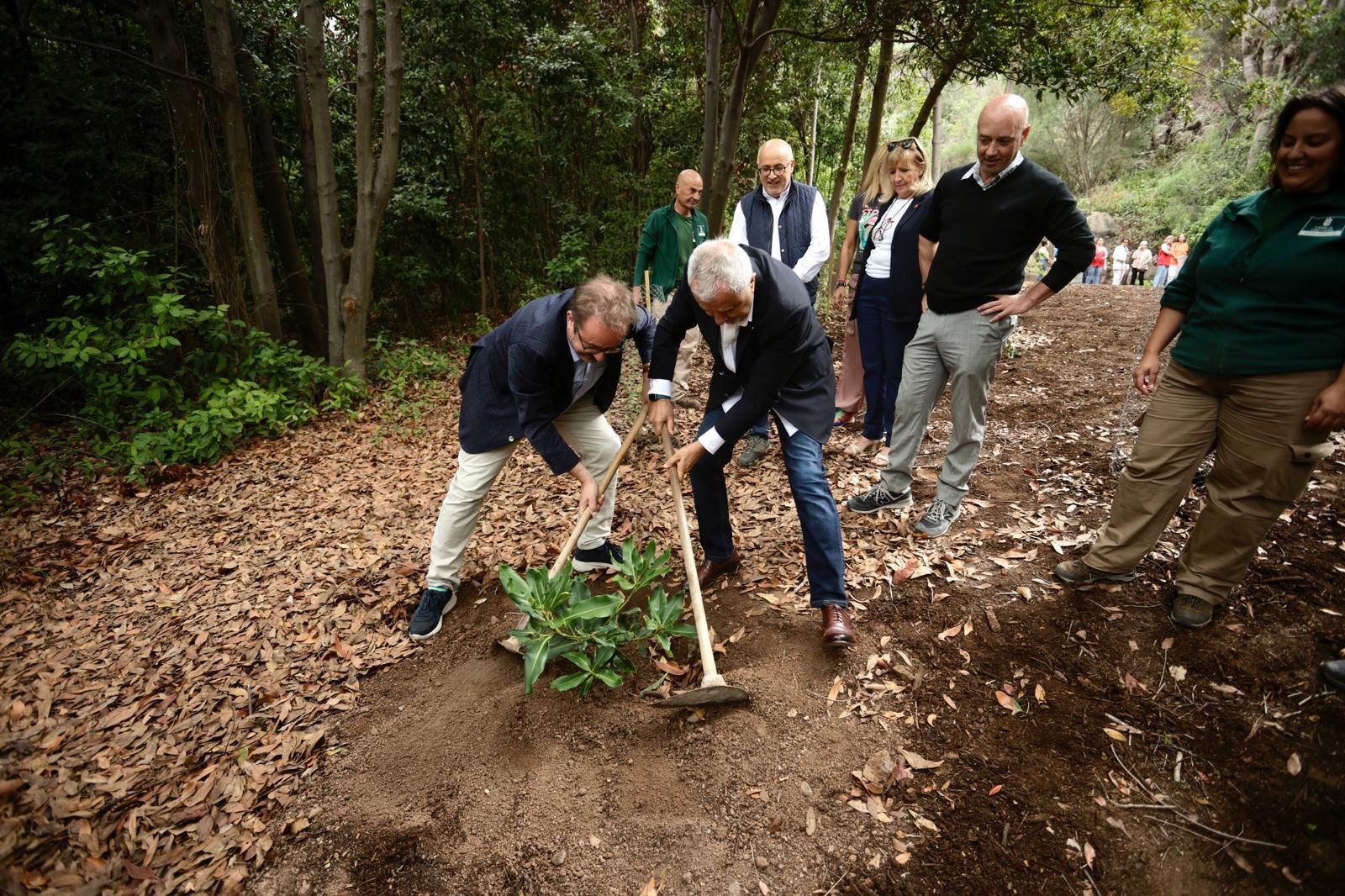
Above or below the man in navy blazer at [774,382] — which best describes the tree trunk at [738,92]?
above

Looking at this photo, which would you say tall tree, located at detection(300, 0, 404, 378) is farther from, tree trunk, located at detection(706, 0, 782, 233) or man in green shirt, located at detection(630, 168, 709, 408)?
tree trunk, located at detection(706, 0, 782, 233)

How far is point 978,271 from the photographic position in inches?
120

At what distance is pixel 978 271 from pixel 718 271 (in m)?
1.51

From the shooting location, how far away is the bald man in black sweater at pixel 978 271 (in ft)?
9.41

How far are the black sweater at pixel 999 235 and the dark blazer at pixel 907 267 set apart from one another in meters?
0.53

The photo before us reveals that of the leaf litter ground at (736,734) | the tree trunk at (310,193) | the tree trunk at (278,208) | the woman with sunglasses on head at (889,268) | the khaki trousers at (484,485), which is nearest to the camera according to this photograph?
the leaf litter ground at (736,734)

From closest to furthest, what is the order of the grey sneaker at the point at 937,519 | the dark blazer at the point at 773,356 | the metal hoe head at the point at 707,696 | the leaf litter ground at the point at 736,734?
the leaf litter ground at the point at 736,734, the metal hoe head at the point at 707,696, the dark blazer at the point at 773,356, the grey sneaker at the point at 937,519

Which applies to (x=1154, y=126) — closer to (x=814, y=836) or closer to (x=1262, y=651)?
(x=1262, y=651)

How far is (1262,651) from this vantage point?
250cm

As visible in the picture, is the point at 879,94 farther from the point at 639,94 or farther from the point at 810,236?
the point at 810,236

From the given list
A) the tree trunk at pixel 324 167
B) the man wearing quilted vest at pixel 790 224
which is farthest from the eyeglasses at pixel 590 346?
the tree trunk at pixel 324 167

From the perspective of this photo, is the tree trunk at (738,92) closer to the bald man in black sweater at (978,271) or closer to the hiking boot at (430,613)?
the bald man in black sweater at (978,271)

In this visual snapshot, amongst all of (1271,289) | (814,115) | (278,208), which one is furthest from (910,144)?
(814,115)

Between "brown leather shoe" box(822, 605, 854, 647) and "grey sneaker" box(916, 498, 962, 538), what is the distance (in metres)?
1.02
